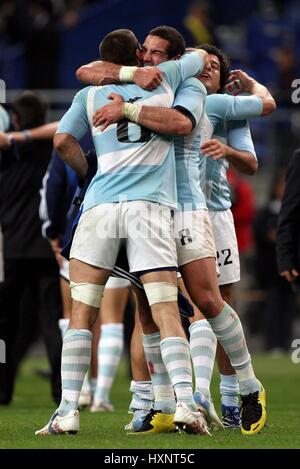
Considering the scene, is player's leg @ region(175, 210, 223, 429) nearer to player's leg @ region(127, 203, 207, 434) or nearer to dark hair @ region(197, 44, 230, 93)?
player's leg @ region(127, 203, 207, 434)

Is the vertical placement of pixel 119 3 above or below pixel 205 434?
above

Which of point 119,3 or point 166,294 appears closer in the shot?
point 166,294

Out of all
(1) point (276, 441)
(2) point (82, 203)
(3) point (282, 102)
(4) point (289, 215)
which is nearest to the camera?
(1) point (276, 441)

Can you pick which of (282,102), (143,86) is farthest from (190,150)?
(282,102)

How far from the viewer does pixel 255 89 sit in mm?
8023

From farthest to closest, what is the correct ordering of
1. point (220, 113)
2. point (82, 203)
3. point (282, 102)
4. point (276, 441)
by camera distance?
1. point (282, 102)
2. point (220, 113)
3. point (82, 203)
4. point (276, 441)

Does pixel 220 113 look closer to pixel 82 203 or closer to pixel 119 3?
pixel 82 203

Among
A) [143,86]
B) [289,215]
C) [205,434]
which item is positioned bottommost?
[205,434]

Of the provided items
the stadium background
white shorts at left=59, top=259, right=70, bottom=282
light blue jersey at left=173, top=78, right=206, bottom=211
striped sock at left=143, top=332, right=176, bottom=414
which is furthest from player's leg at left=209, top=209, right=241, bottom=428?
the stadium background

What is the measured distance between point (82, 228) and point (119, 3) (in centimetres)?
1447

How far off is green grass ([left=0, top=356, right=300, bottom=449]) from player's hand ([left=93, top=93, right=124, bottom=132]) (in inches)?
68.9

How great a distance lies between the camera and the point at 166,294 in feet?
22.8

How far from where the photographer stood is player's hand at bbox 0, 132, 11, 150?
31.6ft

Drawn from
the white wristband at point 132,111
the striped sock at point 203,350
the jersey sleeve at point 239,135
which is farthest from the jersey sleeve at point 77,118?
the striped sock at point 203,350
